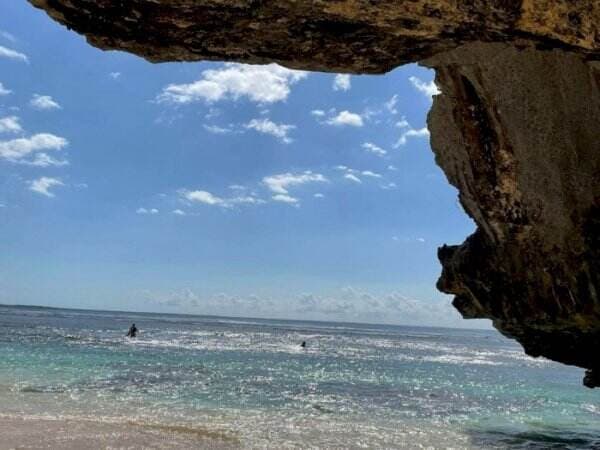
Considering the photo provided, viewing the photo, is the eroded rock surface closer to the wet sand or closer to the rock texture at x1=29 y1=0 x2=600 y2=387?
the rock texture at x1=29 y1=0 x2=600 y2=387

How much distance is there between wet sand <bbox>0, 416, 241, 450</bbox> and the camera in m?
10.5

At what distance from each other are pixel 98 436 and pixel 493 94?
9.57 meters

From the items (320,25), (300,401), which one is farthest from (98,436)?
(320,25)

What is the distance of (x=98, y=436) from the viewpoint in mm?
11203

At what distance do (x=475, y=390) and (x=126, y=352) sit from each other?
18945 millimetres

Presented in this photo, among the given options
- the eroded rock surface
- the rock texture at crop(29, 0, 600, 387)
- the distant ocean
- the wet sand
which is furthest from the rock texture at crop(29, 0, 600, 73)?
the distant ocean

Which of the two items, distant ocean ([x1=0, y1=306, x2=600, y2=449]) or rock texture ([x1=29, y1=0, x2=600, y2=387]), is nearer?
rock texture ([x1=29, y1=0, x2=600, y2=387])

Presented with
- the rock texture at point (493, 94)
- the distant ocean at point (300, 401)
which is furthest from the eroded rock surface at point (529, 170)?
the distant ocean at point (300, 401)

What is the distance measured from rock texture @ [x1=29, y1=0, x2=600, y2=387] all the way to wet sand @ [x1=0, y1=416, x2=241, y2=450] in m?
5.83

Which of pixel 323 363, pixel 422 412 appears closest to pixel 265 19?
pixel 422 412

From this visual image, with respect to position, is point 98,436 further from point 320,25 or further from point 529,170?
point 320,25

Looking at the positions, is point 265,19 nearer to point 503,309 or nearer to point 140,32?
point 140,32

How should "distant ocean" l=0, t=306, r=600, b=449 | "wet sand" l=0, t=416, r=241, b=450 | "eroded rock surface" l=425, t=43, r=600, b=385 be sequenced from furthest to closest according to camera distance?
"distant ocean" l=0, t=306, r=600, b=449, "wet sand" l=0, t=416, r=241, b=450, "eroded rock surface" l=425, t=43, r=600, b=385

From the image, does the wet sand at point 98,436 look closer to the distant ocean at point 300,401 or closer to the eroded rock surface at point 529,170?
the distant ocean at point 300,401
